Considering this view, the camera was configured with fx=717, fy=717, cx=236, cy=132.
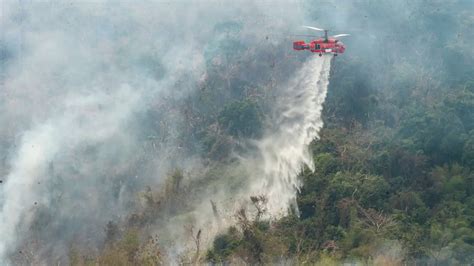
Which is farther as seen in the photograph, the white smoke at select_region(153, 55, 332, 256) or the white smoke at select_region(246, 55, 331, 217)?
the white smoke at select_region(246, 55, 331, 217)

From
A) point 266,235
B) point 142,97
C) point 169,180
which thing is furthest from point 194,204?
point 142,97

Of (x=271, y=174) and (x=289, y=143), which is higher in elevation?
(x=289, y=143)

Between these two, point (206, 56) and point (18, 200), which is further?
point (206, 56)

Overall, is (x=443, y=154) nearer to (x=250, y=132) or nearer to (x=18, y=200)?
(x=250, y=132)

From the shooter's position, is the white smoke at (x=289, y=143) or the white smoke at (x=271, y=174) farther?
the white smoke at (x=289, y=143)

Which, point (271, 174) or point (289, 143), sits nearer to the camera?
point (271, 174)

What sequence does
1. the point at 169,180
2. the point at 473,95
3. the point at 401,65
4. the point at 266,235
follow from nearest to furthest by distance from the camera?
the point at 266,235 < the point at 169,180 < the point at 473,95 < the point at 401,65

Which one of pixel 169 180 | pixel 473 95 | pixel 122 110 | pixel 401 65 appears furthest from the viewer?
pixel 401 65

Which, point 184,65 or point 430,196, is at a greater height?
point 184,65
